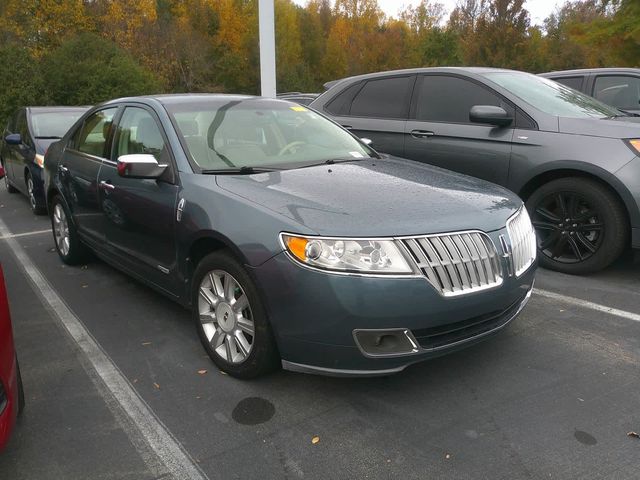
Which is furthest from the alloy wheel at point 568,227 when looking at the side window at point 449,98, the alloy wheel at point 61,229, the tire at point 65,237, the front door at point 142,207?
the alloy wheel at point 61,229

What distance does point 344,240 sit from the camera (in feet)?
8.41

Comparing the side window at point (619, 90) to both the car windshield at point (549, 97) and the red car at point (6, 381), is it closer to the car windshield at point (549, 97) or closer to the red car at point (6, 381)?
the car windshield at point (549, 97)

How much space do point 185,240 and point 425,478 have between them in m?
1.80

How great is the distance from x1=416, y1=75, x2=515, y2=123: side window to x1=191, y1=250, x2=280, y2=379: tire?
3.26m

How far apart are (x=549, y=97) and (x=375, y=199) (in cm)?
312

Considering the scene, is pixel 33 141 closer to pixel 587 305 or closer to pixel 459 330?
pixel 459 330

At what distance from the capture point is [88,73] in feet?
62.9

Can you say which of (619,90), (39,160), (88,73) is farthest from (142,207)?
(88,73)

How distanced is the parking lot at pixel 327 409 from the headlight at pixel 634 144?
1.23m

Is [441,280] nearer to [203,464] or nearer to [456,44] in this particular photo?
[203,464]

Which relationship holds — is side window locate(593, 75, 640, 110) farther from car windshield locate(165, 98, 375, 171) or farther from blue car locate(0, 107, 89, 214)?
blue car locate(0, 107, 89, 214)

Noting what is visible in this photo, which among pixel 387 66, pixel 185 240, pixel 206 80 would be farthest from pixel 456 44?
pixel 185 240

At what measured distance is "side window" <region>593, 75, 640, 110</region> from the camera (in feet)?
23.5

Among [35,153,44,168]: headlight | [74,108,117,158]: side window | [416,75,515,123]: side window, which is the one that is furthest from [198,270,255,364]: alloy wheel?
[35,153,44,168]: headlight
